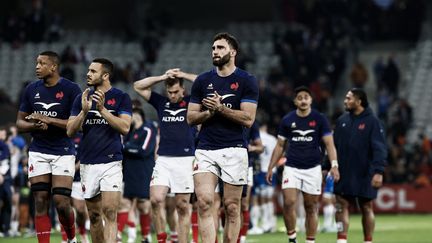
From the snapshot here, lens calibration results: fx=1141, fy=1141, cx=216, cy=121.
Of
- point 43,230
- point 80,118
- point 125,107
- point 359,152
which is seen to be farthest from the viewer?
point 359,152

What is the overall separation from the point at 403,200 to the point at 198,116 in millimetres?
21292

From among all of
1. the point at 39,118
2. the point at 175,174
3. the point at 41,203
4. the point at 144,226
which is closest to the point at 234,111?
the point at 39,118

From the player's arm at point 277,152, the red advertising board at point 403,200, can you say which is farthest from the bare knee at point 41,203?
the red advertising board at point 403,200

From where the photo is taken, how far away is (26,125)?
50.2 ft

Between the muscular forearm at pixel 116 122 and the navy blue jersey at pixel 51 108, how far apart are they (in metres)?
1.33

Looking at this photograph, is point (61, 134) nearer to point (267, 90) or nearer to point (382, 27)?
point (267, 90)

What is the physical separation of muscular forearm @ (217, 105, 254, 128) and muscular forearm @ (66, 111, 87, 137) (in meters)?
1.79

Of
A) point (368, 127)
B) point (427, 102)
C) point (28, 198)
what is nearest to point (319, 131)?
point (368, 127)

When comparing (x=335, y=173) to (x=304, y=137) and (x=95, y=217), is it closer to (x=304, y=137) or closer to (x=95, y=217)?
(x=304, y=137)

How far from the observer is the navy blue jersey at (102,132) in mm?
14656

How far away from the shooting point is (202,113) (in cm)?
1375

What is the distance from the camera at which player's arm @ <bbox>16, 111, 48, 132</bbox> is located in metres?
15.2

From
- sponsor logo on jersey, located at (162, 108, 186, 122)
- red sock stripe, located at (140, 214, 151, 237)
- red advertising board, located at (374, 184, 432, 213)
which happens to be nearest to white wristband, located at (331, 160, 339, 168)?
sponsor logo on jersey, located at (162, 108, 186, 122)

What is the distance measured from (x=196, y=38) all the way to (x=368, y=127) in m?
25.4
